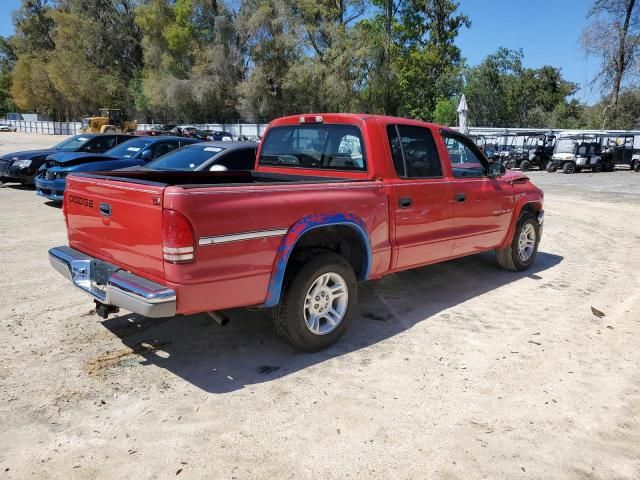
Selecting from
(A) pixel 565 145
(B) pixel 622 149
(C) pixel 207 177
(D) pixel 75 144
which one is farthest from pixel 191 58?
(C) pixel 207 177

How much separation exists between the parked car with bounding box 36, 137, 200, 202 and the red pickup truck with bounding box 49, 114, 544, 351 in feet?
19.9

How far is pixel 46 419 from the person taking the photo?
3.12m

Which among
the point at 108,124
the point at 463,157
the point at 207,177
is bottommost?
the point at 207,177

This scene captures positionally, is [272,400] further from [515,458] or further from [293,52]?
[293,52]

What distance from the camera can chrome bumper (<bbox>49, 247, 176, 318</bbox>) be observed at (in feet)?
10.4

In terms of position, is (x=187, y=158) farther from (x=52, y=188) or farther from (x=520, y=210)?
(x=520, y=210)

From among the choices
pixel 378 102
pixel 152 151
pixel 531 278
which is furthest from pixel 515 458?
pixel 378 102

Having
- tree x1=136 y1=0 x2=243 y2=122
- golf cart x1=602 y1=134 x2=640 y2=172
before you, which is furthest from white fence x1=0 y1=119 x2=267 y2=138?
golf cart x1=602 y1=134 x2=640 y2=172

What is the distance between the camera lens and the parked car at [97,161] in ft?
33.9

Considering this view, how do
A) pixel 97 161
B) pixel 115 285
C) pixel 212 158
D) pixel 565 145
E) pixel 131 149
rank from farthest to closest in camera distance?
pixel 565 145 → pixel 131 149 → pixel 97 161 → pixel 212 158 → pixel 115 285

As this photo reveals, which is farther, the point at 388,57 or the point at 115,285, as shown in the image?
the point at 388,57

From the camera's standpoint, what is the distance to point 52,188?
33.8 feet

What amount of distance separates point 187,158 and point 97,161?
11.6 feet

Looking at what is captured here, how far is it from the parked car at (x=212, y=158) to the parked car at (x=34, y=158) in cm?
539
